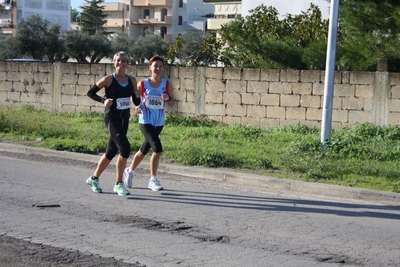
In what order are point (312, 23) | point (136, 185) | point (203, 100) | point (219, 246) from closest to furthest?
point (219, 246) < point (136, 185) < point (203, 100) < point (312, 23)

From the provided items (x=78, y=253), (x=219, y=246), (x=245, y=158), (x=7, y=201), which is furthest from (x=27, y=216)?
(x=245, y=158)

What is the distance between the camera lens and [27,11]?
69.1 m

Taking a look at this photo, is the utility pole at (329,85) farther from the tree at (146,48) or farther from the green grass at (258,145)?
the tree at (146,48)

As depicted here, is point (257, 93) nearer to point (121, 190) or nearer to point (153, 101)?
point (153, 101)

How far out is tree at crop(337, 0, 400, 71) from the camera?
55.4 feet

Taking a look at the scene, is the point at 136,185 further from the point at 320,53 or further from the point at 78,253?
the point at 320,53

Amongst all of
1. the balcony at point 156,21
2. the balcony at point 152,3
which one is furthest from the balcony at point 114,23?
the balcony at point 156,21

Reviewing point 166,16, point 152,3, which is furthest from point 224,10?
point 152,3

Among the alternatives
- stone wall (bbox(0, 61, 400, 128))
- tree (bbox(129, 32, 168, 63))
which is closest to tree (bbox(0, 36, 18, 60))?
tree (bbox(129, 32, 168, 63))

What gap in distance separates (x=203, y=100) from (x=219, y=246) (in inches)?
460

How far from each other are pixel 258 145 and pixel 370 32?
5.56 metres

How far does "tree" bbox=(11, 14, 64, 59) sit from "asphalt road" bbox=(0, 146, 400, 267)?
139ft

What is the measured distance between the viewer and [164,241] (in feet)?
23.2

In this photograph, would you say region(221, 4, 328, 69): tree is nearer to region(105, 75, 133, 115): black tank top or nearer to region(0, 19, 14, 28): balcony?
region(105, 75, 133, 115): black tank top
